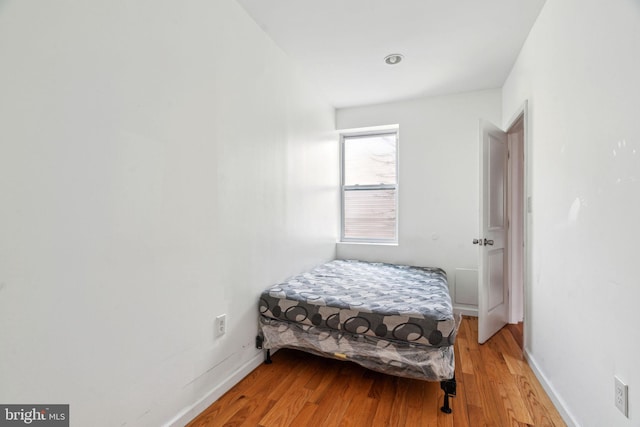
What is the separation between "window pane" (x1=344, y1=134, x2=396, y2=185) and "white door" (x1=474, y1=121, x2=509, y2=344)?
124cm

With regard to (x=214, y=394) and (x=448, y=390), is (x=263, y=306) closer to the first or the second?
(x=214, y=394)

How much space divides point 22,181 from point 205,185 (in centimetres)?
81

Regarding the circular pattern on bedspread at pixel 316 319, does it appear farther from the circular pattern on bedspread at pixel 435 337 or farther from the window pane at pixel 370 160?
the window pane at pixel 370 160

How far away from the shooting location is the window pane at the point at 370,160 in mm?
3850

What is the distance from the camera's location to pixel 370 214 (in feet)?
12.8

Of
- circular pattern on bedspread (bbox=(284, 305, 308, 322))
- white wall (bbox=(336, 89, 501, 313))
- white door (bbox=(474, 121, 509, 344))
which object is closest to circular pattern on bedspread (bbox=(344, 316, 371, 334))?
circular pattern on bedspread (bbox=(284, 305, 308, 322))

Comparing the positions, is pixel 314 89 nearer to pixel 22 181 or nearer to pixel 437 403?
pixel 22 181

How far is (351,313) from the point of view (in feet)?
6.54

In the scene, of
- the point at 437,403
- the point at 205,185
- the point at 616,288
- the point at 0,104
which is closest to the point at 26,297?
the point at 0,104

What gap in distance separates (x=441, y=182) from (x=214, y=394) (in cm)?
303

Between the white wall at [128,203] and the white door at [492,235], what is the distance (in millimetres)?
1906

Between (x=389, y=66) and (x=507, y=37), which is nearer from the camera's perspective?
(x=507, y=37)

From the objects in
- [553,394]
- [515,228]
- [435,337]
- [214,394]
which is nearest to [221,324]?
[214,394]

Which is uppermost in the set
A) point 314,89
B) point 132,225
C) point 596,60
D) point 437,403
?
point 314,89
